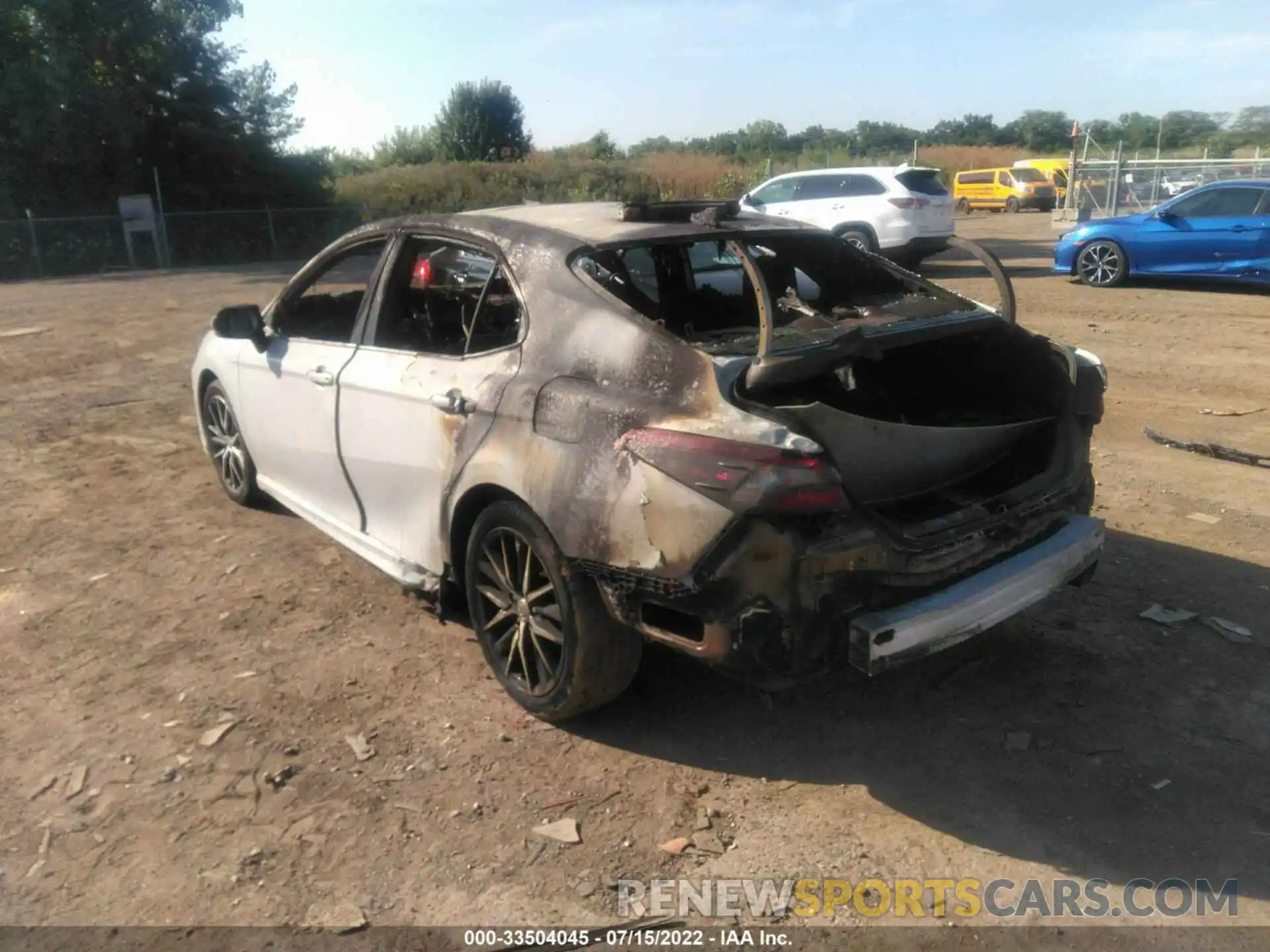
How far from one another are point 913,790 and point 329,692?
7.05 ft

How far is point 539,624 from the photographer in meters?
3.48

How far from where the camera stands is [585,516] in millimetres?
3105

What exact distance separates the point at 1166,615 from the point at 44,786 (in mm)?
4299

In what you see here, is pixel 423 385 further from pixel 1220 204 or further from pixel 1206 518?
pixel 1220 204

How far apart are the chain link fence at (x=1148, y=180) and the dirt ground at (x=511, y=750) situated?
18025 millimetres

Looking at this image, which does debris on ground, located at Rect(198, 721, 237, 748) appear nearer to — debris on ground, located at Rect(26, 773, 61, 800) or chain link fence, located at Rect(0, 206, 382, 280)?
debris on ground, located at Rect(26, 773, 61, 800)

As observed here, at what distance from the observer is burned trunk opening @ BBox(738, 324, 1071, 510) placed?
3379mm

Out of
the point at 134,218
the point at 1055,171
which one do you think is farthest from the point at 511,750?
the point at 1055,171

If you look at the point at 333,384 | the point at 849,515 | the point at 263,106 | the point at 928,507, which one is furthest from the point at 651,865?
the point at 263,106

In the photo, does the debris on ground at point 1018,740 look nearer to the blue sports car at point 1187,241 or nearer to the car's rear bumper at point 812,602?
the car's rear bumper at point 812,602

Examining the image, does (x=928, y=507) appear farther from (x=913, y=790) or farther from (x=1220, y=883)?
(x=1220, y=883)

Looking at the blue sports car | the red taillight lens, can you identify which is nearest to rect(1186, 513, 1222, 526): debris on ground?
the blue sports car

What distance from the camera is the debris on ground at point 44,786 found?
129 inches

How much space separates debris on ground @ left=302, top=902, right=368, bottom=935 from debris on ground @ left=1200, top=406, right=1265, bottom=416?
23.4 feet
